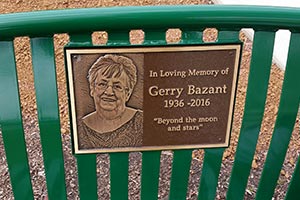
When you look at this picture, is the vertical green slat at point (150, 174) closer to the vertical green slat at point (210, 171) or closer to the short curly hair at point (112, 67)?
the vertical green slat at point (210, 171)

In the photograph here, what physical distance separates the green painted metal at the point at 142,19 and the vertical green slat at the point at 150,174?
1.87ft

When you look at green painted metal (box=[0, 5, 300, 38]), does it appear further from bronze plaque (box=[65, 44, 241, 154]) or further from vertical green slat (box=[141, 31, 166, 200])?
vertical green slat (box=[141, 31, 166, 200])

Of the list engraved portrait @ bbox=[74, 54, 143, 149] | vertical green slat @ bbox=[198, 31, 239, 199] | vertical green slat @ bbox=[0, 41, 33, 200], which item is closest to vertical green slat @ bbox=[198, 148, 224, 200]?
vertical green slat @ bbox=[198, 31, 239, 199]

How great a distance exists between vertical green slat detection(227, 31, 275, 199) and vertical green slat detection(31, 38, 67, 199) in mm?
724

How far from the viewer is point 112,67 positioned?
1.85 m

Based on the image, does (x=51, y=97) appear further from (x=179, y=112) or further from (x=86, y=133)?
(x=179, y=112)

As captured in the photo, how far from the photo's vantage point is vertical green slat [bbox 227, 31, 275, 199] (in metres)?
1.93

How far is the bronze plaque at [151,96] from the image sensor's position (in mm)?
1849

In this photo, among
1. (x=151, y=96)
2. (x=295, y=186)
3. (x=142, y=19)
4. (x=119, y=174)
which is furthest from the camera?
(x=295, y=186)

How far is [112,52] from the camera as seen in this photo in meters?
1.82

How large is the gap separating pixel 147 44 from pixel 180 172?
638 millimetres

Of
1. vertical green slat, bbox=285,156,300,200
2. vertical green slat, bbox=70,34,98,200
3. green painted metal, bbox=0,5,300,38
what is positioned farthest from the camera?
vertical green slat, bbox=285,156,300,200

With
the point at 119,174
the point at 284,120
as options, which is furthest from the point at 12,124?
the point at 284,120

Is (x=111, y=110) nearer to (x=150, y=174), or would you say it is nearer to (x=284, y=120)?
(x=150, y=174)
